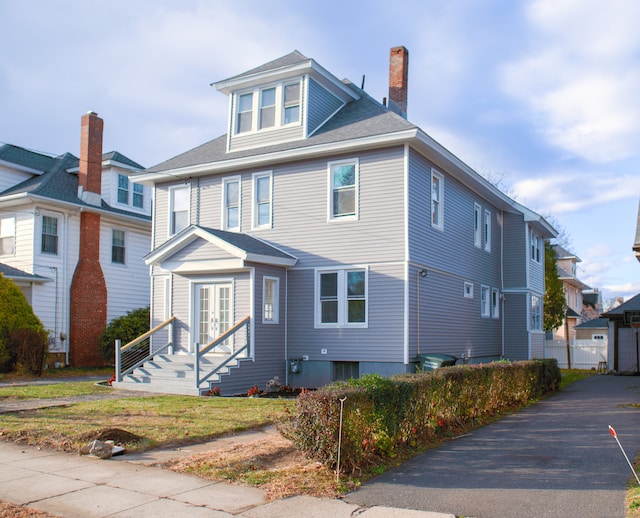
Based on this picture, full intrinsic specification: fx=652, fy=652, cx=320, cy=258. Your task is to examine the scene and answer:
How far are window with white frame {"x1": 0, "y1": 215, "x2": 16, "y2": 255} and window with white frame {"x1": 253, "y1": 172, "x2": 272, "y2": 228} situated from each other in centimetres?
Result: 1139

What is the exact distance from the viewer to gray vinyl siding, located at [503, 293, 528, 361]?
2436cm

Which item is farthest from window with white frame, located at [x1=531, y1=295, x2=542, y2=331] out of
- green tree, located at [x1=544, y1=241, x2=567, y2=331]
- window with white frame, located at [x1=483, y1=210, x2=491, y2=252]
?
green tree, located at [x1=544, y1=241, x2=567, y2=331]

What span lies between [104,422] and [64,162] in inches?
787

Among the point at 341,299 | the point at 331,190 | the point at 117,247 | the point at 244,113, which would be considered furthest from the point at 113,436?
the point at 117,247

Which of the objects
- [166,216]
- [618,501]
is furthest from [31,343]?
[618,501]

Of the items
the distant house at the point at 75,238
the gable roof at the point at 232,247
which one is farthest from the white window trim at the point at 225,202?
the distant house at the point at 75,238

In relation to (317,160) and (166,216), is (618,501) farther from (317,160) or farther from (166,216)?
(166,216)

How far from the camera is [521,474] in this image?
803 centimetres

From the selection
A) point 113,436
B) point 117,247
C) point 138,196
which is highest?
point 138,196

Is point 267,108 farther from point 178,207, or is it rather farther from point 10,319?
point 10,319

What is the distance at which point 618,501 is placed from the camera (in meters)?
6.86

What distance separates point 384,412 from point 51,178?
852 inches

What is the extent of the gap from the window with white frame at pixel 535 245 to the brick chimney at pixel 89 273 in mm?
17340

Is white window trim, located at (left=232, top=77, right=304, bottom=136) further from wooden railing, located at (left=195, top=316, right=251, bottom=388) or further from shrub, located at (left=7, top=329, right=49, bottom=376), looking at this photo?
shrub, located at (left=7, top=329, right=49, bottom=376)
